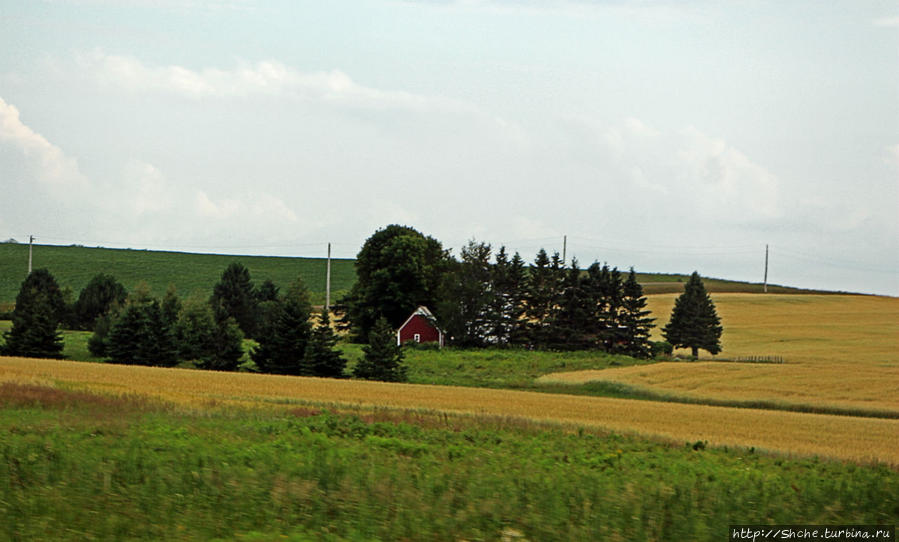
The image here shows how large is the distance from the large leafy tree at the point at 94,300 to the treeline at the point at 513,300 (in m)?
28.3

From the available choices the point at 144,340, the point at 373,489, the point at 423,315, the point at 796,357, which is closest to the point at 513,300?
the point at 423,315

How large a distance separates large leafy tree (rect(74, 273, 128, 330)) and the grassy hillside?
25269 mm

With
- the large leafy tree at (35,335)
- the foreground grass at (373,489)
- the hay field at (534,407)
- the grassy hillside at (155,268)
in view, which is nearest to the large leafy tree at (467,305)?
the large leafy tree at (35,335)

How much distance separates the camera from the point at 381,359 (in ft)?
177

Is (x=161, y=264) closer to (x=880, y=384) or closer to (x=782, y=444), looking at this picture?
(x=880, y=384)

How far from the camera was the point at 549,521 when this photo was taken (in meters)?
8.80

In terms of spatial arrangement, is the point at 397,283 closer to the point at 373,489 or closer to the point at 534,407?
the point at 534,407

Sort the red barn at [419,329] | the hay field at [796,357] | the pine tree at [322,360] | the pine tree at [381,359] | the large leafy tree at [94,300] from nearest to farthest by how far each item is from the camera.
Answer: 1. the hay field at [796,357]
2. the pine tree at [381,359]
3. the pine tree at [322,360]
4. the red barn at [419,329]
5. the large leafy tree at [94,300]

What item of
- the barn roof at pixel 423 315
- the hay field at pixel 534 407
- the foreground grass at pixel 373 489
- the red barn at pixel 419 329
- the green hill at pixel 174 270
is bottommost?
the hay field at pixel 534 407

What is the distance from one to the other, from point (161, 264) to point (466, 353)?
102192 millimetres

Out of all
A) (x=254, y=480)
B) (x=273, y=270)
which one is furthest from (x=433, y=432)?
(x=273, y=270)

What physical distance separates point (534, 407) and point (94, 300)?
7440 centimetres

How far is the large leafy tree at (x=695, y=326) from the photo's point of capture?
8756 centimetres

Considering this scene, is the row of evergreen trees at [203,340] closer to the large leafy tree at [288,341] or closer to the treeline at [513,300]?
the large leafy tree at [288,341]
